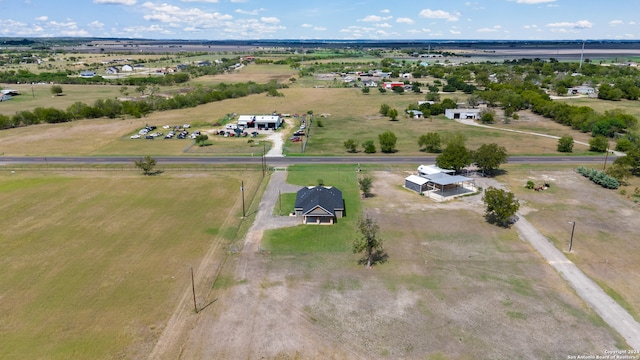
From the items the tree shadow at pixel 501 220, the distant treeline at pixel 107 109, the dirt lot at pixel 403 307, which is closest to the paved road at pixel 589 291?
the dirt lot at pixel 403 307

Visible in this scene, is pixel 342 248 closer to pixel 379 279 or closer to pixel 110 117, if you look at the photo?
pixel 379 279

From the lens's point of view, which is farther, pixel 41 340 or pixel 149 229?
pixel 149 229

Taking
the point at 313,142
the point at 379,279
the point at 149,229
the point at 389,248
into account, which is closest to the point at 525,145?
the point at 313,142

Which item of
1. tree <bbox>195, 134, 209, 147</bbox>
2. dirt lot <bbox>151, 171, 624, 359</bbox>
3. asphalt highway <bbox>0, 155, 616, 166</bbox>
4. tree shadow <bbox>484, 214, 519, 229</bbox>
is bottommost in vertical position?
dirt lot <bbox>151, 171, 624, 359</bbox>

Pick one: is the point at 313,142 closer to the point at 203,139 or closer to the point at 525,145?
the point at 203,139

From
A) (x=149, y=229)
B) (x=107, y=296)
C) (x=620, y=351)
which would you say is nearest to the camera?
(x=620, y=351)

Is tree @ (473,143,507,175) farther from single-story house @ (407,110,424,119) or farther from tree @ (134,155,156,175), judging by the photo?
tree @ (134,155,156,175)

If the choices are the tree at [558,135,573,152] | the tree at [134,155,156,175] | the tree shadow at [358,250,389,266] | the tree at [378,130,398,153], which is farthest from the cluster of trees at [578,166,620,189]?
the tree at [134,155,156,175]

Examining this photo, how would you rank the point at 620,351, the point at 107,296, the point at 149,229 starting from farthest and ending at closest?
the point at 149,229, the point at 107,296, the point at 620,351
